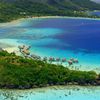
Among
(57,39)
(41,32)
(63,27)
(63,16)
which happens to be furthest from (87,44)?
(63,16)

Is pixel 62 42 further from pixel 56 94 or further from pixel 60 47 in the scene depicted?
pixel 56 94

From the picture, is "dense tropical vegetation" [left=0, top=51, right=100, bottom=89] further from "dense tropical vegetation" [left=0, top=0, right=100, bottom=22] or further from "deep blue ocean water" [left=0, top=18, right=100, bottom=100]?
"dense tropical vegetation" [left=0, top=0, right=100, bottom=22]

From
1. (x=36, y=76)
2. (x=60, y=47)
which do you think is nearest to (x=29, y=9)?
(x=60, y=47)

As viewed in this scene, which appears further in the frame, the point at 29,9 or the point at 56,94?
the point at 29,9

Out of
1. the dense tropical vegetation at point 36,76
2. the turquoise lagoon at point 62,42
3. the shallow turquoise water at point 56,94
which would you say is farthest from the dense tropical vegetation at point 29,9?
the shallow turquoise water at point 56,94

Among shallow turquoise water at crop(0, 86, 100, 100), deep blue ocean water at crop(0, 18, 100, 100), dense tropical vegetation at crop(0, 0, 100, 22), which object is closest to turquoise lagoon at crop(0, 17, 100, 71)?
deep blue ocean water at crop(0, 18, 100, 100)
